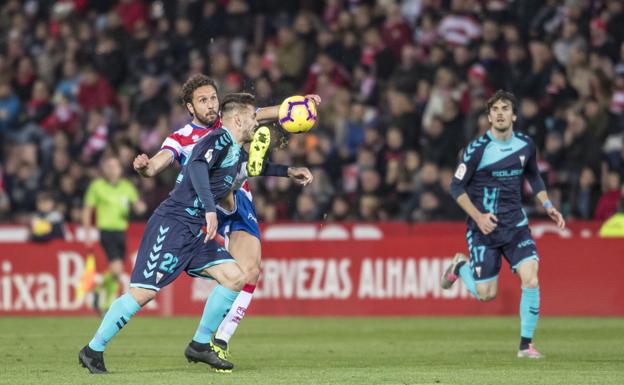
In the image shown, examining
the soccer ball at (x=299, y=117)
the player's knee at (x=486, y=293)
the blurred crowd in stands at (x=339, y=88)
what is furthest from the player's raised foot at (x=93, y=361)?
the blurred crowd in stands at (x=339, y=88)

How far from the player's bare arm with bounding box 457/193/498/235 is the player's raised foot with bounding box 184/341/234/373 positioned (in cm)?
321

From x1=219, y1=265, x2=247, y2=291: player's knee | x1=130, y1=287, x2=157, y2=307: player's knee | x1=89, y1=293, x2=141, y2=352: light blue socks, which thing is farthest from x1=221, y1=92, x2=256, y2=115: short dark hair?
x1=89, y1=293, x2=141, y2=352: light blue socks

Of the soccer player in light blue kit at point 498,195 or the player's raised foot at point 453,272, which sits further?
the player's raised foot at point 453,272

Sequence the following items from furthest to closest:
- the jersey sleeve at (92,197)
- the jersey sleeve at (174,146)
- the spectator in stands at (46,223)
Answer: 1. the spectator in stands at (46,223)
2. the jersey sleeve at (92,197)
3. the jersey sleeve at (174,146)

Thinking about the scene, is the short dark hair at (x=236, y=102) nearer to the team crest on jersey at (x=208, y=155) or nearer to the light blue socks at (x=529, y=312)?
the team crest on jersey at (x=208, y=155)

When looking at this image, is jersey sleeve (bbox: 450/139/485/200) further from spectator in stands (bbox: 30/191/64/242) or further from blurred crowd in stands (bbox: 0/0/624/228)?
spectator in stands (bbox: 30/191/64/242)

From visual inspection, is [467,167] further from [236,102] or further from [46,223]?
[46,223]

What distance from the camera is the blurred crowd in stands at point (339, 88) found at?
63.0ft

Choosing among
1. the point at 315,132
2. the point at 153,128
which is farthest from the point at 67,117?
the point at 315,132

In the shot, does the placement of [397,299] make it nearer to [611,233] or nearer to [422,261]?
[422,261]

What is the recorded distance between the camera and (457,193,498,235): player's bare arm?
491 inches

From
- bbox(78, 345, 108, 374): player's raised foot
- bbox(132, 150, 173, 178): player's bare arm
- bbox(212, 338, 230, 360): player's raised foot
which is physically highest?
bbox(132, 150, 173, 178): player's bare arm

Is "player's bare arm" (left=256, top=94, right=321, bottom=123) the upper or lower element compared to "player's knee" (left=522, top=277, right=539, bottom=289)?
upper

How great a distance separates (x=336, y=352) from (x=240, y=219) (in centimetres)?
192
